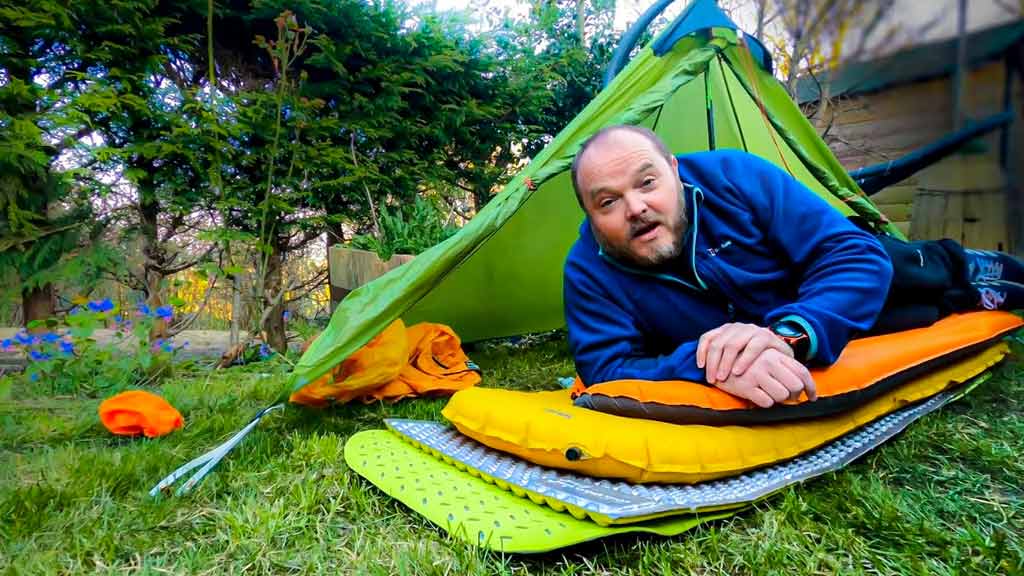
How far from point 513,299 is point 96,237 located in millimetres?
1860

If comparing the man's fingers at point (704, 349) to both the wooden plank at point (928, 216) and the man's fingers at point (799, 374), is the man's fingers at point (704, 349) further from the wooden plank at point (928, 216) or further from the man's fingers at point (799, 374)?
the wooden plank at point (928, 216)

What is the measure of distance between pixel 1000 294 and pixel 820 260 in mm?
932

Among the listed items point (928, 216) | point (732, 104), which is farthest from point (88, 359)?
point (928, 216)

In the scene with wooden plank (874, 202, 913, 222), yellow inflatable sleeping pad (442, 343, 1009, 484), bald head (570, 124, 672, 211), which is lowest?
yellow inflatable sleeping pad (442, 343, 1009, 484)

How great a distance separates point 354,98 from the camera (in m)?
3.17

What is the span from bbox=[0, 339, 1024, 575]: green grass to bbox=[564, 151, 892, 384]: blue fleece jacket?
1.42 ft

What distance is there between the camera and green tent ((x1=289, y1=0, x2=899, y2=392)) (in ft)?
5.41

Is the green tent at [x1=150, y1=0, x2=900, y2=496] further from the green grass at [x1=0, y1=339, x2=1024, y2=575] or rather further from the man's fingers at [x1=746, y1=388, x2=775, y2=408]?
the man's fingers at [x1=746, y1=388, x2=775, y2=408]

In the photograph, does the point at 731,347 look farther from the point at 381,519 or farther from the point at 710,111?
the point at 710,111

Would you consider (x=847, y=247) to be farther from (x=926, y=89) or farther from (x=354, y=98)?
(x=354, y=98)

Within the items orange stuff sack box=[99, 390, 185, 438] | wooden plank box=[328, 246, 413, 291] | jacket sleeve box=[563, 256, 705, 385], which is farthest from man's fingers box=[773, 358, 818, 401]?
wooden plank box=[328, 246, 413, 291]

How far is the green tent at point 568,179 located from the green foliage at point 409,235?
1.55ft

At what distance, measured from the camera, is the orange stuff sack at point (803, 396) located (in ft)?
3.77

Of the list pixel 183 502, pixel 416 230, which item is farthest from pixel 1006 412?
pixel 416 230
